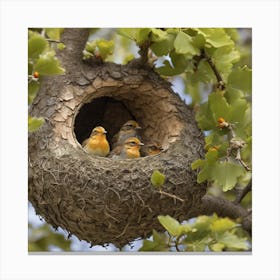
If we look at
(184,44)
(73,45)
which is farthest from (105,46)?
(184,44)

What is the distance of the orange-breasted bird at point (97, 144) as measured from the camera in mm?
3402

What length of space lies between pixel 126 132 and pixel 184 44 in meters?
0.62

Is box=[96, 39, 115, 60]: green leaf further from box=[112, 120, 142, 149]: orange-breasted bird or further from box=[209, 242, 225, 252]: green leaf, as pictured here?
box=[209, 242, 225, 252]: green leaf

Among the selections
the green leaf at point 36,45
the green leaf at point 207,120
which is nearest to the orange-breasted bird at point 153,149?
the green leaf at point 207,120

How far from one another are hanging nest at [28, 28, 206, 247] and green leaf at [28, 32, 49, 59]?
0.47 m

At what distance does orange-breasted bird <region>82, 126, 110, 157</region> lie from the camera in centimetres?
340

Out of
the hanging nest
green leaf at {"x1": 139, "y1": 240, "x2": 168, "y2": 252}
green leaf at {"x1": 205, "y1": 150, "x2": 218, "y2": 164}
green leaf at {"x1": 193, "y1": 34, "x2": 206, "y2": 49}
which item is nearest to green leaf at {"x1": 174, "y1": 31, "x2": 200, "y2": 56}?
green leaf at {"x1": 193, "y1": 34, "x2": 206, "y2": 49}

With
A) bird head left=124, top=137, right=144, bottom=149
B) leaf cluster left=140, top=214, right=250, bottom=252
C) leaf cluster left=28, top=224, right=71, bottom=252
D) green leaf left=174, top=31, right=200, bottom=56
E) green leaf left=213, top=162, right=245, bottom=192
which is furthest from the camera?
bird head left=124, top=137, right=144, bottom=149

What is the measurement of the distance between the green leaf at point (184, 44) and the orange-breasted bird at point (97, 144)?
59 cm

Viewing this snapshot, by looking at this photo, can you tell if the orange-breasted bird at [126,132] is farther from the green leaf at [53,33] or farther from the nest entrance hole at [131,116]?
the green leaf at [53,33]

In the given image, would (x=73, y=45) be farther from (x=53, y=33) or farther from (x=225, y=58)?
(x=225, y=58)
